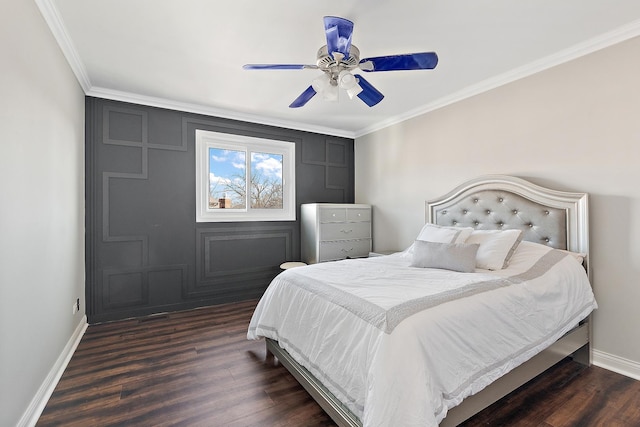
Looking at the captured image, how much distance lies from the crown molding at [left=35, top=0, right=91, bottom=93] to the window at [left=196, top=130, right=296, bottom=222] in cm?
121

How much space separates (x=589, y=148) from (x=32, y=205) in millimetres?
3858

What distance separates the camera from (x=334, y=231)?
410 centimetres

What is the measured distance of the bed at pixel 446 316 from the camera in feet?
4.27

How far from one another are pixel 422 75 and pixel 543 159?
1307mm

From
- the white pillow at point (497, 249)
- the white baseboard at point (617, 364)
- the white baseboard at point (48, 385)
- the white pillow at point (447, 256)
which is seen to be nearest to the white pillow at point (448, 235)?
the white pillow at point (497, 249)

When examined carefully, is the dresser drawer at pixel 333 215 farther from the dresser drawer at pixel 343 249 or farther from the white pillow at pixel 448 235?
the white pillow at pixel 448 235

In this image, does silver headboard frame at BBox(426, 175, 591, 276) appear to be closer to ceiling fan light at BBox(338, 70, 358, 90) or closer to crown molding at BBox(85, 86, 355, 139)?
ceiling fan light at BBox(338, 70, 358, 90)

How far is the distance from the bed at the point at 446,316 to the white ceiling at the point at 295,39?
1.08 meters

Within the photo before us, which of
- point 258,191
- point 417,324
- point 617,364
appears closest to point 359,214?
point 258,191

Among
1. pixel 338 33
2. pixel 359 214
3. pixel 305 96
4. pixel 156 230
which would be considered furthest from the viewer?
pixel 359 214

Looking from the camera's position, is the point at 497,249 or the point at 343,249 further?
the point at 343,249

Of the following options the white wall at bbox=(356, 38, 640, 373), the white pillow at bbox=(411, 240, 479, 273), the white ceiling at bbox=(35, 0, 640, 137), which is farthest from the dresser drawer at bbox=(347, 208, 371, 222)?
the white pillow at bbox=(411, 240, 479, 273)

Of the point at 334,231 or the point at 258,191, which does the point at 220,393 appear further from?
the point at 258,191

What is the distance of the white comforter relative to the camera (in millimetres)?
1259
